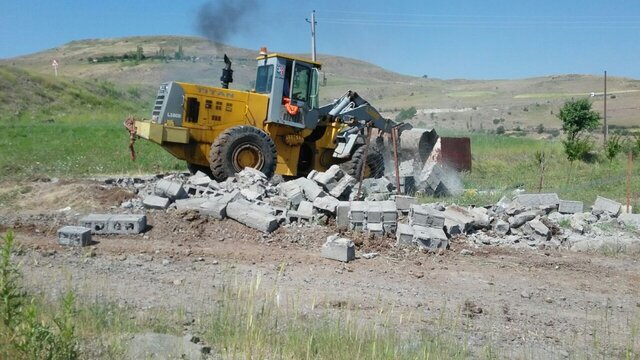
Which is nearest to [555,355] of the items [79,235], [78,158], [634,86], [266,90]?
[79,235]

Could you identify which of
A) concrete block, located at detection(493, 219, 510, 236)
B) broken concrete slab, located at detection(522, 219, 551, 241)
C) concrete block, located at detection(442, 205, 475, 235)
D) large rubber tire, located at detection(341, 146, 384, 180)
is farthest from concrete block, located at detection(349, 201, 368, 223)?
large rubber tire, located at detection(341, 146, 384, 180)

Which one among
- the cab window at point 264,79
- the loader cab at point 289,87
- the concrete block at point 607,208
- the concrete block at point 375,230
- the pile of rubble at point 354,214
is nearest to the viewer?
the pile of rubble at point 354,214

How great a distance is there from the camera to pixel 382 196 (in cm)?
1236

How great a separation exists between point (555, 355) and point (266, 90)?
948cm

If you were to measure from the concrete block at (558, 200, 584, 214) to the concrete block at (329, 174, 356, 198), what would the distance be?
373 centimetres

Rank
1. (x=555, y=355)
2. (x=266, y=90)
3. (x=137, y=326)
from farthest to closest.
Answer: (x=266, y=90)
(x=555, y=355)
(x=137, y=326)

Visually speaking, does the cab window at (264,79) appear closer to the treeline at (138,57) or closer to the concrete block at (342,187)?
the concrete block at (342,187)

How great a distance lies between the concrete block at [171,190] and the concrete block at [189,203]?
19cm

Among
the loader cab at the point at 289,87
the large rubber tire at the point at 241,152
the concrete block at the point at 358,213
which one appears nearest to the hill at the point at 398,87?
the loader cab at the point at 289,87

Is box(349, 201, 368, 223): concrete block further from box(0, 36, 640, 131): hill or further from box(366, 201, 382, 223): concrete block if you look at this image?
box(0, 36, 640, 131): hill

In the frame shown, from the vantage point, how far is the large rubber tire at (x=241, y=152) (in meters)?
12.6

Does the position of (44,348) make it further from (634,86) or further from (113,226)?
(634,86)

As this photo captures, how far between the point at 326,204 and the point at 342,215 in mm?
401

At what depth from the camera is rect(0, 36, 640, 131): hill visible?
63.4m
